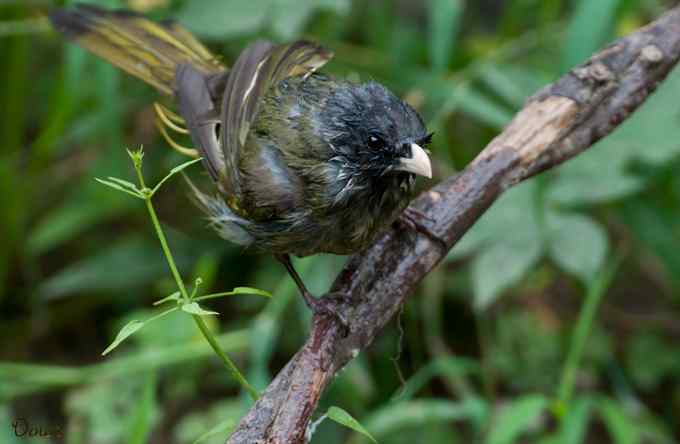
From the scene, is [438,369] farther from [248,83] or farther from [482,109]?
[248,83]

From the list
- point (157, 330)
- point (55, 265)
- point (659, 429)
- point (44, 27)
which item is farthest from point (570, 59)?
point (55, 265)

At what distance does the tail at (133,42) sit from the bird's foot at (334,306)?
1.22m

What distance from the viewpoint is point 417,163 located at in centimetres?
240

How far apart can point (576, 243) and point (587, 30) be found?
83 centimetres

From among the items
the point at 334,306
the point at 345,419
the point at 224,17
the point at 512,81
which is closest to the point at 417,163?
the point at 334,306

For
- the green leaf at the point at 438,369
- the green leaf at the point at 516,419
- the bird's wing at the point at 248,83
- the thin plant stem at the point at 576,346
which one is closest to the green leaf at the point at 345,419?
the bird's wing at the point at 248,83

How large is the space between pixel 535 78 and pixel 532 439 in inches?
65.5

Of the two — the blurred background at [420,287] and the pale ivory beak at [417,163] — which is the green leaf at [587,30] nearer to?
the blurred background at [420,287]

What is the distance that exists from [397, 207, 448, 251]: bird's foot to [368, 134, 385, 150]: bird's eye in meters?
0.22

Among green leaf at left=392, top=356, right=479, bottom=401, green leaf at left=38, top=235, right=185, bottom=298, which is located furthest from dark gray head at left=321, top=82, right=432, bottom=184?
green leaf at left=38, top=235, right=185, bottom=298

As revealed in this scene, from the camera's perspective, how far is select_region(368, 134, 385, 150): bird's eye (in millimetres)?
2467

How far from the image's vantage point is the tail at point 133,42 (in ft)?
10.8

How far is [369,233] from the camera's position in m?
2.58

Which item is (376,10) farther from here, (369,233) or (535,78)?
(369,233)
